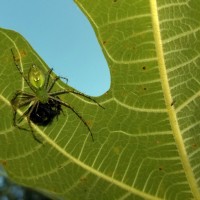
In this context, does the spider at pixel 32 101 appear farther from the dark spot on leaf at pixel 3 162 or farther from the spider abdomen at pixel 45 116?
the dark spot on leaf at pixel 3 162

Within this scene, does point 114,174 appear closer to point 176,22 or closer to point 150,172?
point 150,172

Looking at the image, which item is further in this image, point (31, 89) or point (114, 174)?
point (31, 89)

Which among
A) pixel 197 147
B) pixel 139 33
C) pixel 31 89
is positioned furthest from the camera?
pixel 31 89

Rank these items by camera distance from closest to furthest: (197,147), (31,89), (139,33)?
(139,33) → (197,147) → (31,89)

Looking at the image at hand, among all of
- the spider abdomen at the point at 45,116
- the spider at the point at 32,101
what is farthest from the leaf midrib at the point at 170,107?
the spider abdomen at the point at 45,116

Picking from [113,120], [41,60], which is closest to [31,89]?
[41,60]

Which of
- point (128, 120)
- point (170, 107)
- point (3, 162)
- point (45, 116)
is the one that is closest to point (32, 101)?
point (45, 116)

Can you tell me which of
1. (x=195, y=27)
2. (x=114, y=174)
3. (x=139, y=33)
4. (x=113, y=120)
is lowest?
(x=114, y=174)

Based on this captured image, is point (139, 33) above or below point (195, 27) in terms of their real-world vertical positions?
below

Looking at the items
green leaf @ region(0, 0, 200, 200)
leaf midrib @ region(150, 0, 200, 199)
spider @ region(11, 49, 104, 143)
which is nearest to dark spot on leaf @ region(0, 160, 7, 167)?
green leaf @ region(0, 0, 200, 200)
